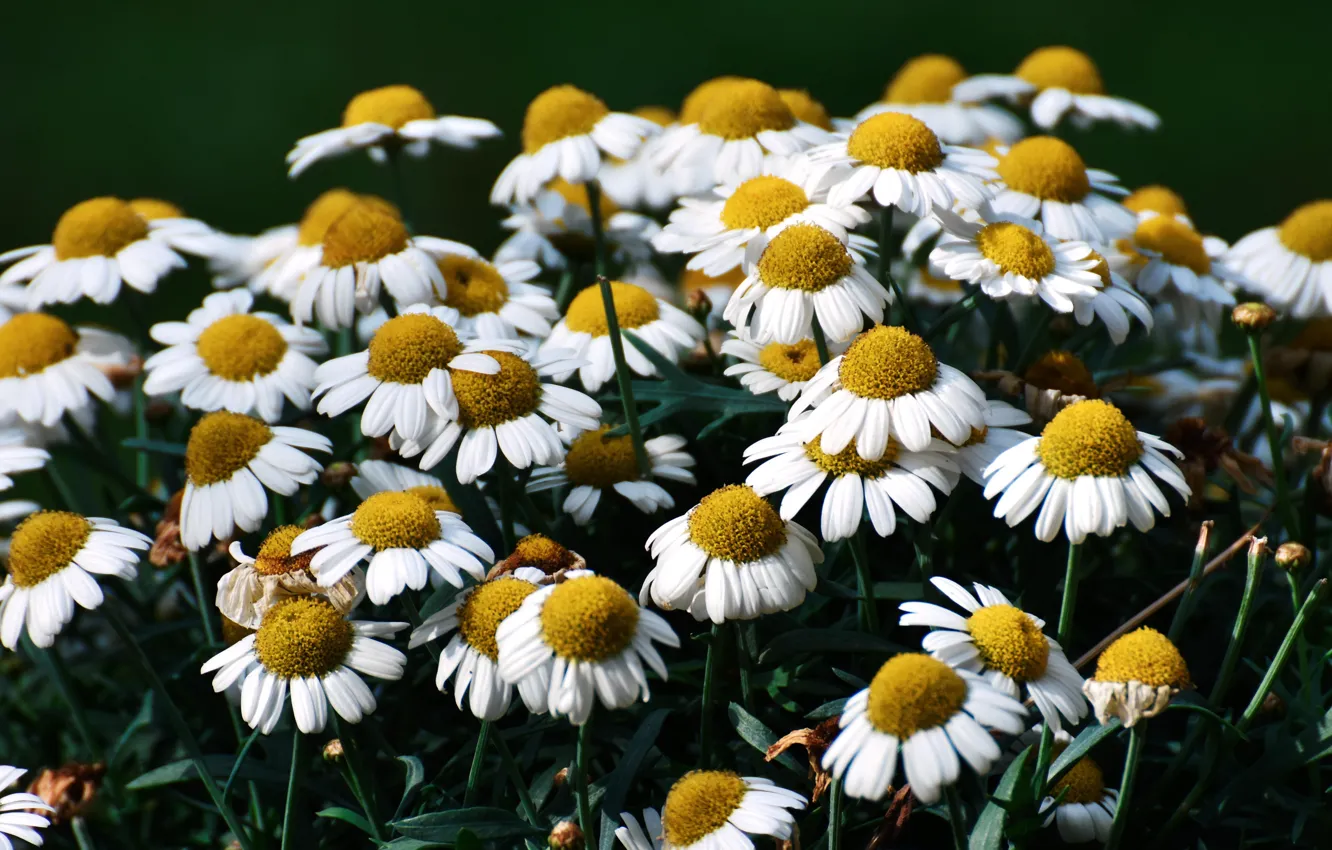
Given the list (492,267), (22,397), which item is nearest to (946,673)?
(492,267)

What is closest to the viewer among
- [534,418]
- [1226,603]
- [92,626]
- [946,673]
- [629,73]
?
[946,673]

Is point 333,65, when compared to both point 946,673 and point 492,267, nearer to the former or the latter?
point 492,267

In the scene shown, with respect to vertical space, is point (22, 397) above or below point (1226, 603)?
above

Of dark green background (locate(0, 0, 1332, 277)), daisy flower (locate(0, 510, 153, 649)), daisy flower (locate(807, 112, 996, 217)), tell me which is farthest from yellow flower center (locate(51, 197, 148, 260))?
dark green background (locate(0, 0, 1332, 277))

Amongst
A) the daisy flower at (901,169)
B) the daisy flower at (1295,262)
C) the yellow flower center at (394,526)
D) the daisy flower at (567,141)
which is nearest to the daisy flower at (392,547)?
the yellow flower center at (394,526)

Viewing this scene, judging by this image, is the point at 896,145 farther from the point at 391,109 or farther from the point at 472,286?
the point at 391,109

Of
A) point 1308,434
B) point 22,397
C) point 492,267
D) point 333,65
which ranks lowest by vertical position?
point 333,65

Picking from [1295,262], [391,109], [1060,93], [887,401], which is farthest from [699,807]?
[1060,93]
